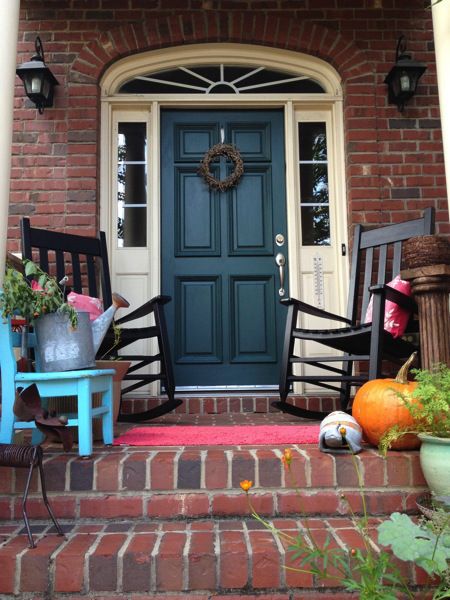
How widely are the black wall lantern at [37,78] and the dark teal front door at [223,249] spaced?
0.73 m

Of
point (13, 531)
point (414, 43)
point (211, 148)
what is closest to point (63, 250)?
point (211, 148)

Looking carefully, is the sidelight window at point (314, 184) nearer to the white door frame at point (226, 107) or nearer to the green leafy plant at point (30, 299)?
the white door frame at point (226, 107)

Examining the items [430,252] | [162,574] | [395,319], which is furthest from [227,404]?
[162,574]

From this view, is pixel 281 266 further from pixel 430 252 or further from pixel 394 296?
pixel 430 252

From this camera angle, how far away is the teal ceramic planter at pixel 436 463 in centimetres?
159

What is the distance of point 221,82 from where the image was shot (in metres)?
3.70

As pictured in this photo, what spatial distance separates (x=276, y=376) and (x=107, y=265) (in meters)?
1.21

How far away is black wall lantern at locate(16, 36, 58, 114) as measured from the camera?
10.7 feet

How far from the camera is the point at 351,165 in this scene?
3426mm

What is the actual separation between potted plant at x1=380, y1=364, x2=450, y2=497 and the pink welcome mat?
1.54 ft

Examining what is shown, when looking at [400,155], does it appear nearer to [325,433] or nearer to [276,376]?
[276,376]

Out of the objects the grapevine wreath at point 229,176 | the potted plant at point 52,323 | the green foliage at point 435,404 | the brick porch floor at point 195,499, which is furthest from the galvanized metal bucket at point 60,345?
the grapevine wreath at point 229,176

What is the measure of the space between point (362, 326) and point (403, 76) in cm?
168

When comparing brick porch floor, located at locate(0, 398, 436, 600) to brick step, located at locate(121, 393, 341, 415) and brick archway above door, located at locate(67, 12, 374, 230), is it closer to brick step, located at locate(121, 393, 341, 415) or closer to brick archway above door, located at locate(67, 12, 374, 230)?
brick step, located at locate(121, 393, 341, 415)
